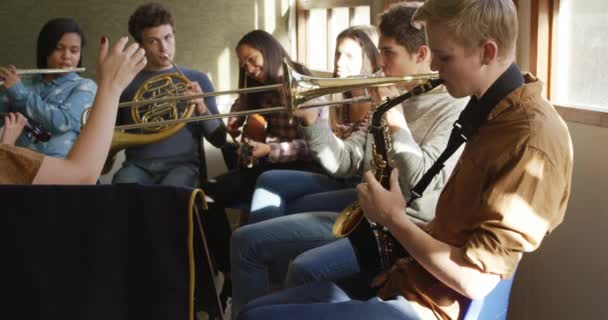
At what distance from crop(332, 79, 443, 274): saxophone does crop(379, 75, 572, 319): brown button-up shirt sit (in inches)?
5.6

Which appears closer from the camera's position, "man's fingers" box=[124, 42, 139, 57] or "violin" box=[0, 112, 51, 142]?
"man's fingers" box=[124, 42, 139, 57]

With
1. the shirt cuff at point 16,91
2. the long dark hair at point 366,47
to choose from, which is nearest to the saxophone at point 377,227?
→ the long dark hair at point 366,47

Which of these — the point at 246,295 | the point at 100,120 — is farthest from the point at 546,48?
the point at 100,120

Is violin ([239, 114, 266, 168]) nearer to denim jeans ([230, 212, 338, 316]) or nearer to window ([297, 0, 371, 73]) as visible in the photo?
denim jeans ([230, 212, 338, 316])

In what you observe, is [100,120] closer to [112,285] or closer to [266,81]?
[112,285]

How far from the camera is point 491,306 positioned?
1.31m

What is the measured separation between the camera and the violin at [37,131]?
289 centimetres

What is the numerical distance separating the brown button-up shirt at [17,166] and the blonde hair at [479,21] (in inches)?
34.0

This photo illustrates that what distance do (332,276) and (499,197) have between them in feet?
1.90

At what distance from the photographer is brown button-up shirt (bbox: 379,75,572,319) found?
3.83 ft

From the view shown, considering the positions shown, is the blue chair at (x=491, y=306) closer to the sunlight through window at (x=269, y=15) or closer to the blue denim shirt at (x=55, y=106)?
the blue denim shirt at (x=55, y=106)

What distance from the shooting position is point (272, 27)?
4.42 metres

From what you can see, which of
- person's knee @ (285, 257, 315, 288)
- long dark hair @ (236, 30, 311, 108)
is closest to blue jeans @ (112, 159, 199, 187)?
long dark hair @ (236, 30, 311, 108)

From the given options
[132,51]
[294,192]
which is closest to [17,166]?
[132,51]
